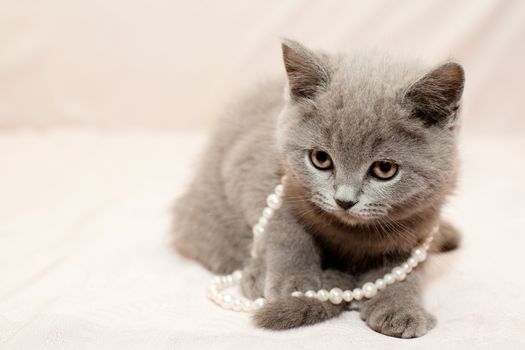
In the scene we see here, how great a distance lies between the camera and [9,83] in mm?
2822

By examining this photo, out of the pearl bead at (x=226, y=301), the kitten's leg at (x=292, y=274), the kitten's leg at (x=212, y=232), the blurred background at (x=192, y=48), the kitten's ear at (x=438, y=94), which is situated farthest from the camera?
the blurred background at (x=192, y=48)

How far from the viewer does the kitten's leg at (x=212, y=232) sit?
1593mm

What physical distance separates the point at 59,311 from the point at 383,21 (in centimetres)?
180

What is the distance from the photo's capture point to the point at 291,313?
1269 mm

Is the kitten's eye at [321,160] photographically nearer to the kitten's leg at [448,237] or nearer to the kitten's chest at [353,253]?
the kitten's chest at [353,253]

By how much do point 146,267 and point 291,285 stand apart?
436 mm

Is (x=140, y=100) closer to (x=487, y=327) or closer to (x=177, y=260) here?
(x=177, y=260)

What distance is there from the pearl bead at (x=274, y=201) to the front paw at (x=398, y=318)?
0.29 m

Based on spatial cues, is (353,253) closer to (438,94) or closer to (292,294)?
(292,294)

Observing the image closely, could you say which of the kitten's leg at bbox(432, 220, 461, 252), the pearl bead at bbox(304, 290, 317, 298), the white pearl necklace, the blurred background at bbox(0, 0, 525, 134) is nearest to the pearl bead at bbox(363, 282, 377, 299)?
the white pearl necklace

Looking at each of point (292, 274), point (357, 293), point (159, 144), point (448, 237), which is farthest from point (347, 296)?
point (159, 144)

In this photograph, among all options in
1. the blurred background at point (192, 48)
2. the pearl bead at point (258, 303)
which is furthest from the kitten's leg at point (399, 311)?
the blurred background at point (192, 48)

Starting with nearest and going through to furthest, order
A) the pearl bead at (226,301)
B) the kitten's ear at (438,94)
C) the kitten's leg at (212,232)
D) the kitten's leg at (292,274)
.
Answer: the kitten's ear at (438,94) < the kitten's leg at (292,274) < the pearl bead at (226,301) < the kitten's leg at (212,232)

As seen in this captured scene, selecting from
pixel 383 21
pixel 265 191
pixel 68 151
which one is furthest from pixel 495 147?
pixel 68 151
